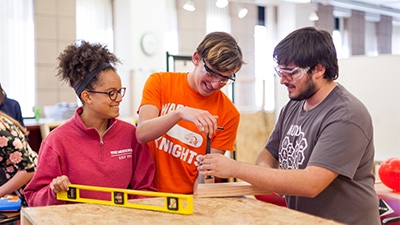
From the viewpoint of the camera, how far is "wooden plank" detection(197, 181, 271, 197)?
64.7 inches

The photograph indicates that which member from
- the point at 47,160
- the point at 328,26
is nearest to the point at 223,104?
the point at 47,160

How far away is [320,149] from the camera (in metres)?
1.51

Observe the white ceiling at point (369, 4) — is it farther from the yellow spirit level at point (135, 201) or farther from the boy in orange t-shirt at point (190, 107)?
the yellow spirit level at point (135, 201)

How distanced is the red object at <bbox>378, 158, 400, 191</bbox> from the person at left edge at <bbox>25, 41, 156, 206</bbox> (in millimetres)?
1650

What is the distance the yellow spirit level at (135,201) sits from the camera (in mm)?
1420

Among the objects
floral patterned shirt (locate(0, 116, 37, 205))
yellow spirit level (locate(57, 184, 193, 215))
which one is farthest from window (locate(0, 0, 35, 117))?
yellow spirit level (locate(57, 184, 193, 215))

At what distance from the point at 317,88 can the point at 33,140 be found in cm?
441

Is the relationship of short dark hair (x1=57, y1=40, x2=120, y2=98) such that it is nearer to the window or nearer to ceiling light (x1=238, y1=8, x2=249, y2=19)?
the window

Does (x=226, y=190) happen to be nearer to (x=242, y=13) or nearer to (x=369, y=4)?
(x=242, y=13)

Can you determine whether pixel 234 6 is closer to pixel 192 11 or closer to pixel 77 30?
pixel 192 11

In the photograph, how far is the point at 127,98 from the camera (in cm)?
701

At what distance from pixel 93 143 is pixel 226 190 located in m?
0.57

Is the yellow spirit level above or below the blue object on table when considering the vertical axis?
above

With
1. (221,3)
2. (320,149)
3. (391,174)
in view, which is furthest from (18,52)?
(320,149)
